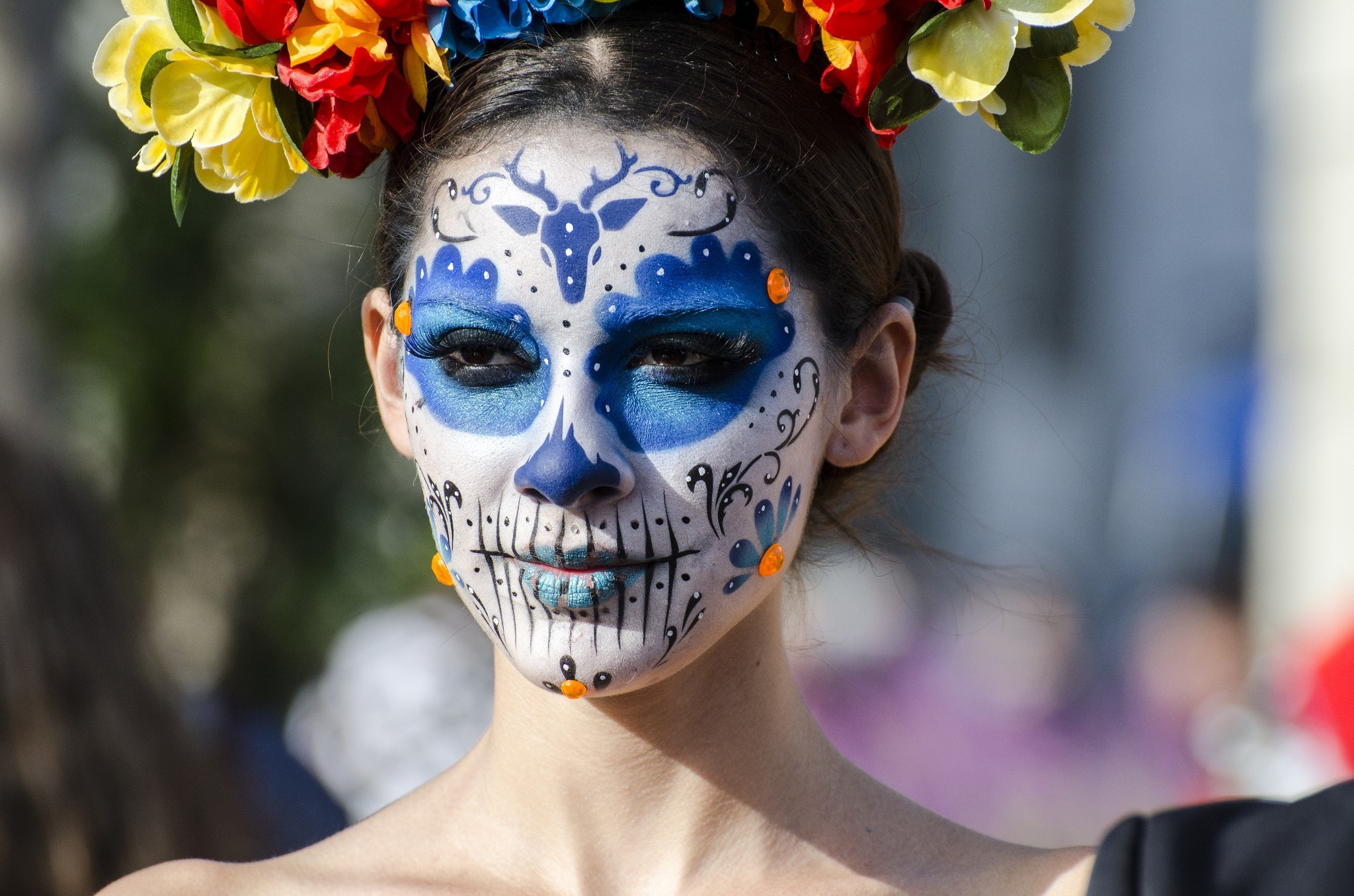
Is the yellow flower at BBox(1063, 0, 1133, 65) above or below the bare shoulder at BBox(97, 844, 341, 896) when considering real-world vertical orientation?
above

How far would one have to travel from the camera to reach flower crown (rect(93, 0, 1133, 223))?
2.37m

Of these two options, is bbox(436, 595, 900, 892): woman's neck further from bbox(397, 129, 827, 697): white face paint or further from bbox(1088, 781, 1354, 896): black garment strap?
bbox(1088, 781, 1354, 896): black garment strap

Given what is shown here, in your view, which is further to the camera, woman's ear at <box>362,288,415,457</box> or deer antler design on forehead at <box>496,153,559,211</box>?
woman's ear at <box>362,288,415,457</box>

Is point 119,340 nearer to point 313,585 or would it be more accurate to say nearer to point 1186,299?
point 313,585

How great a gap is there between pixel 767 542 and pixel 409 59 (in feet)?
3.21

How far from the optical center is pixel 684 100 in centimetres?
242

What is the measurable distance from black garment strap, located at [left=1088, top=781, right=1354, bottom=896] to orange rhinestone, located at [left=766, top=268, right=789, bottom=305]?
955 mm

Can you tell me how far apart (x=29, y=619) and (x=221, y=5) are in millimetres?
1689

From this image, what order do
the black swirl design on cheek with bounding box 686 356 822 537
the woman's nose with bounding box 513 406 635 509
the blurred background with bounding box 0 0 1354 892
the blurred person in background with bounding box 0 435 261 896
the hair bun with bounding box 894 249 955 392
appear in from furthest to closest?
the blurred background with bounding box 0 0 1354 892
the blurred person in background with bounding box 0 435 261 896
the hair bun with bounding box 894 249 955 392
the black swirl design on cheek with bounding box 686 356 822 537
the woman's nose with bounding box 513 406 635 509

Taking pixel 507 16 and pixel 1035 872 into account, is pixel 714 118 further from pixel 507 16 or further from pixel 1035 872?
pixel 1035 872

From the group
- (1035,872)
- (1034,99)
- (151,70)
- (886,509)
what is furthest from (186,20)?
(1035,872)

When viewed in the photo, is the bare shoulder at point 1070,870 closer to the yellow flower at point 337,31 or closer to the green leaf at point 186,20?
the yellow flower at point 337,31

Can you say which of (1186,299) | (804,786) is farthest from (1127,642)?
(804,786)

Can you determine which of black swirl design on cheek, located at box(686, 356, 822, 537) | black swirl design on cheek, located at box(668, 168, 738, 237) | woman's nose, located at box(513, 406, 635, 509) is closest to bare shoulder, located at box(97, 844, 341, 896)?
woman's nose, located at box(513, 406, 635, 509)
